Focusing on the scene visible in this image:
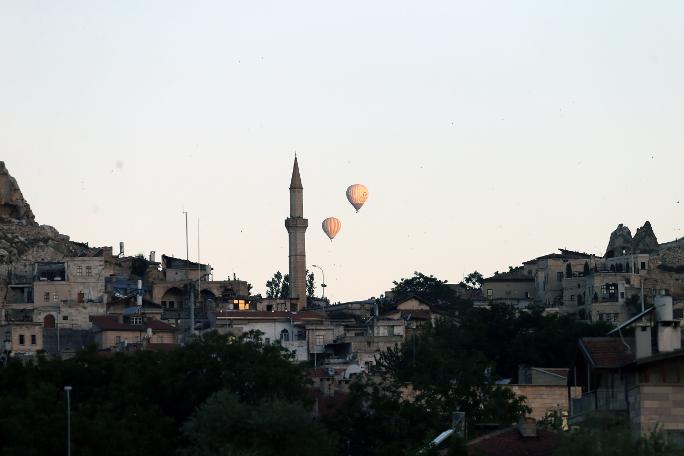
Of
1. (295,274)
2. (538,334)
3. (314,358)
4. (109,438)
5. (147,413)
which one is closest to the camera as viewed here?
(109,438)

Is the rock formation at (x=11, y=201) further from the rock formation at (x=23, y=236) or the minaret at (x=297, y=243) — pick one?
the minaret at (x=297, y=243)

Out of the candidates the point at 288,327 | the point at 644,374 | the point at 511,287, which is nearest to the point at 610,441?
the point at 644,374

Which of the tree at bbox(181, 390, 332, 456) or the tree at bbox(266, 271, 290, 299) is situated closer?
the tree at bbox(181, 390, 332, 456)

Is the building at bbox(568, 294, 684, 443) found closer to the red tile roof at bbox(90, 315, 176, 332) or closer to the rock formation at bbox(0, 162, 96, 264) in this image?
the red tile roof at bbox(90, 315, 176, 332)

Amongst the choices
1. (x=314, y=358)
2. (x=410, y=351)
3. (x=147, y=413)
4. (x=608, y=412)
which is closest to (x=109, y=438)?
(x=147, y=413)

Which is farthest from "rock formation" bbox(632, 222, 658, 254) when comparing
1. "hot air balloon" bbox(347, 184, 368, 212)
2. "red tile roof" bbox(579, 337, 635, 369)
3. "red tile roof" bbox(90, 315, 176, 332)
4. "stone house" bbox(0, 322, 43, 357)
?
"red tile roof" bbox(579, 337, 635, 369)

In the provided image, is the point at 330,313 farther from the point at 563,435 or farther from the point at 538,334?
the point at 563,435
